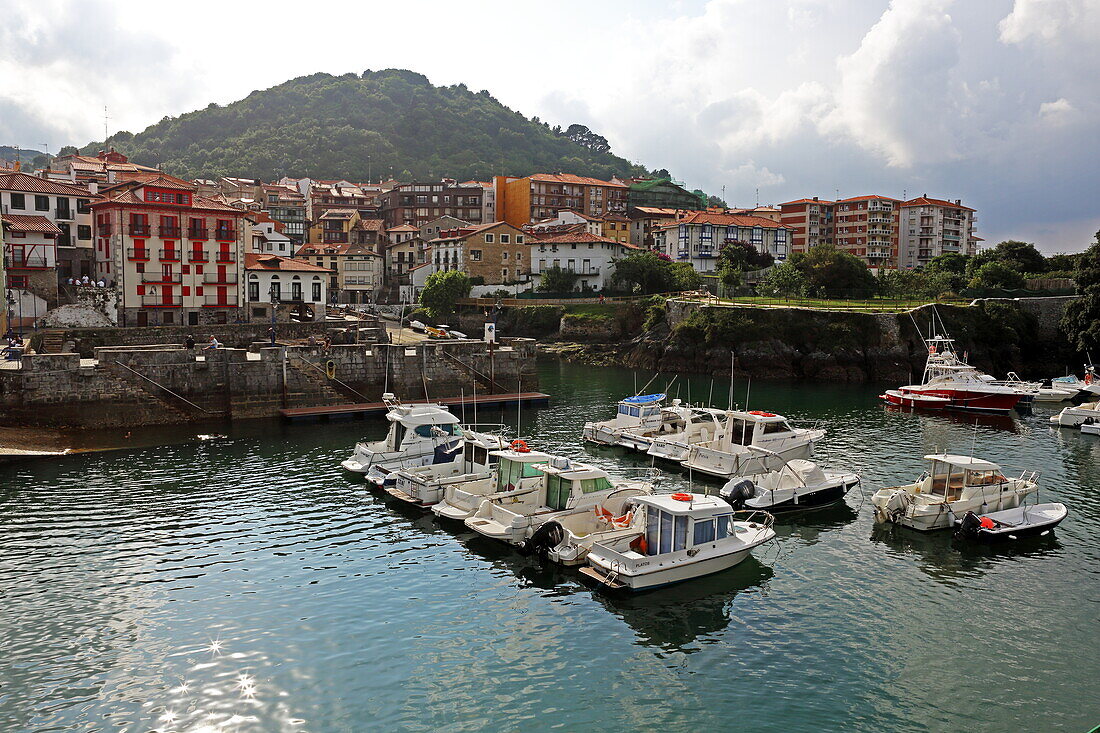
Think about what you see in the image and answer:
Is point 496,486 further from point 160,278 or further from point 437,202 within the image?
point 437,202

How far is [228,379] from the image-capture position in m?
45.2

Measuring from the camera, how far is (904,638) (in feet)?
62.8

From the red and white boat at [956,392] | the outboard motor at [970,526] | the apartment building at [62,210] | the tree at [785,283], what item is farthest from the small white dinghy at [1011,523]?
the apartment building at [62,210]

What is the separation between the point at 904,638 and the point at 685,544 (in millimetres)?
5816

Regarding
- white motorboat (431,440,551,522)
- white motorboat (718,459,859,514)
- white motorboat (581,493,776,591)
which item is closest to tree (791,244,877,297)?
white motorboat (718,459,859,514)

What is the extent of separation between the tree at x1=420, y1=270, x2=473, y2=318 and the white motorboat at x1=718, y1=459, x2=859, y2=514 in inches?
2700

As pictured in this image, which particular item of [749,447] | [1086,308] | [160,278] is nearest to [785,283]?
[1086,308]

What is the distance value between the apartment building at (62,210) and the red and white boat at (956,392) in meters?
65.5

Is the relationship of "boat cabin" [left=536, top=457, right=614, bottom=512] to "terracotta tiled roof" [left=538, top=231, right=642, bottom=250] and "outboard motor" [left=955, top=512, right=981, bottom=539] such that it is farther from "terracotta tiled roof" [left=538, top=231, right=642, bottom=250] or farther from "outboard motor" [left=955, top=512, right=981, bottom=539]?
"terracotta tiled roof" [left=538, top=231, right=642, bottom=250]

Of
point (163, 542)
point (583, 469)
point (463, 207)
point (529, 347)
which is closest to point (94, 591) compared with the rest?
point (163, 542)

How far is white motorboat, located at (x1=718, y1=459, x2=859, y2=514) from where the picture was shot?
94.9 feet

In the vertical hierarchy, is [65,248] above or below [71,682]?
above

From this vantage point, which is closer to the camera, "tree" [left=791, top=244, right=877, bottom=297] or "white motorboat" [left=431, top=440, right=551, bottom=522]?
"white motorboat" [left=431, top=440, right=551, bottom=522]

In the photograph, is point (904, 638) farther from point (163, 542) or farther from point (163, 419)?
point (163, 419)
